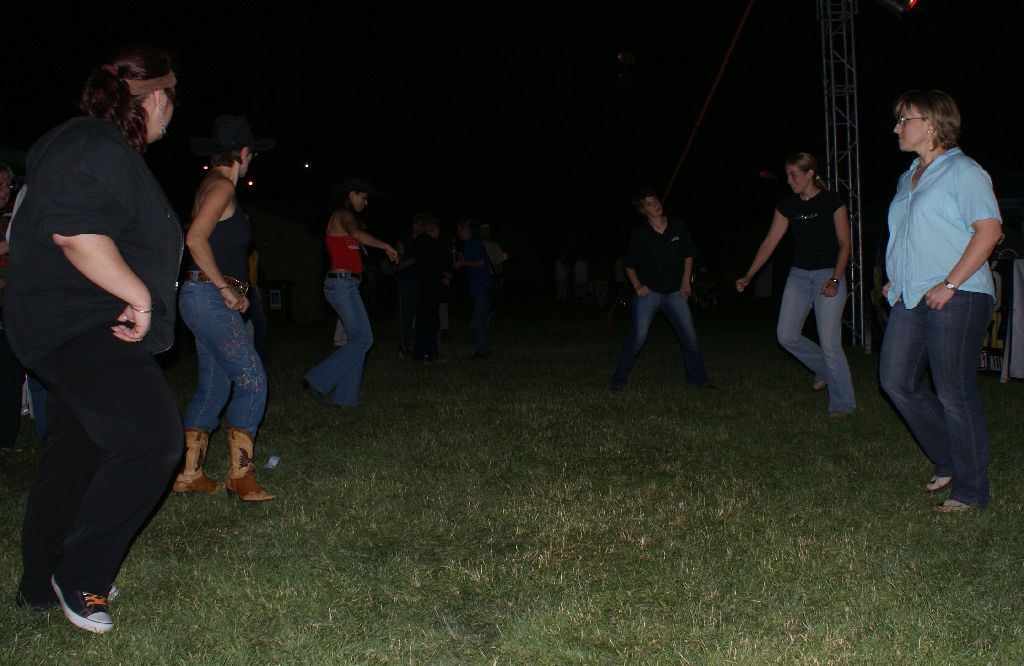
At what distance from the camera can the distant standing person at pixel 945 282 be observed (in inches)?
177

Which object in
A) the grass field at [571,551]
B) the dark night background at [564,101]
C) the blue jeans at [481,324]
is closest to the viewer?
the grass field at [571,551]

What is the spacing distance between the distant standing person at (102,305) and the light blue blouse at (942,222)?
3.43 metres

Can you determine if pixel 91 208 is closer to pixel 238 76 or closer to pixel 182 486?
pixel 182 486

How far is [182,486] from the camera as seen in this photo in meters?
5.21

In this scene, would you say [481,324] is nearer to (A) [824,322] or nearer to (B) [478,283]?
(B) [478,283]

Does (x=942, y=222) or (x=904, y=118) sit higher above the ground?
(x=904, y=118)

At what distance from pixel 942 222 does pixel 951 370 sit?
71cm

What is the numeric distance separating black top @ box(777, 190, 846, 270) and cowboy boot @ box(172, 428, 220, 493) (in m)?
4.54

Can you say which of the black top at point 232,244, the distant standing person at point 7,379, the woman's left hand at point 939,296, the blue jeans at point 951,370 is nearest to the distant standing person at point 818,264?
the blue jeans at point 951,370

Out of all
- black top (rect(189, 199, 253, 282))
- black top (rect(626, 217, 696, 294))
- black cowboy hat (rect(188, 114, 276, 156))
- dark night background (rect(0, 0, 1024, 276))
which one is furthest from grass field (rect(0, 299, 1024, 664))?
dark night background (rect(0, 0, 1024, 276))

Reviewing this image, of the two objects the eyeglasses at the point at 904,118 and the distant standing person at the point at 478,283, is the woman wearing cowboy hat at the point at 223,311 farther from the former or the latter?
the distant standing person at the point at 478,283

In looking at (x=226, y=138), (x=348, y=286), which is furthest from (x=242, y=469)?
(x=348, y=286)

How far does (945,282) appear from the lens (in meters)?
4.52

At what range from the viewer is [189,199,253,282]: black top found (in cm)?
500
